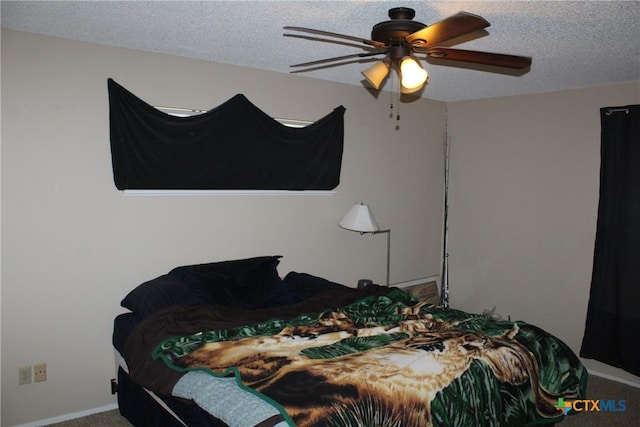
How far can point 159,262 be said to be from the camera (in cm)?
354

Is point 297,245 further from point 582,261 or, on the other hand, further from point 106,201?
point 582,261

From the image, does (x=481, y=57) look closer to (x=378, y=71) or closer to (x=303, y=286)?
(x=378, y=71)

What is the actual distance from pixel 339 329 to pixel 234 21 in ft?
6.03

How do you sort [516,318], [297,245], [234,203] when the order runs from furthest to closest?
[516,318] < [297,245] < [234,203]

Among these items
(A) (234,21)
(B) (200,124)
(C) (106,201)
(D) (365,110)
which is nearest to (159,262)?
(C) (106,201)

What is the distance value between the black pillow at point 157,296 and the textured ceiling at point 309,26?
→ 1586mm

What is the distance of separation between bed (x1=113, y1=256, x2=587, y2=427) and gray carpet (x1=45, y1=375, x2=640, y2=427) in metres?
0.18

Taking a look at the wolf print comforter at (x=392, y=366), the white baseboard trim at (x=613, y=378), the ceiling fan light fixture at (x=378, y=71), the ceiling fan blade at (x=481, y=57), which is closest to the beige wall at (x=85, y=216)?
the wolf print comforter at (x=392, y=366)

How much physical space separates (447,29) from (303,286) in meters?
2.34

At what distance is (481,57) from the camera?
8.11 ft

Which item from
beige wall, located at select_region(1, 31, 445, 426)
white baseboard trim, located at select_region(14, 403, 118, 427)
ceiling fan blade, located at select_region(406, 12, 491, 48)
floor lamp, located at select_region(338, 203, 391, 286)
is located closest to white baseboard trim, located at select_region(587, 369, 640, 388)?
floor lamp, located at select_region(338, 203, 391, 286)

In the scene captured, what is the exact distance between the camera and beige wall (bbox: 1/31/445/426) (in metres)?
2.98

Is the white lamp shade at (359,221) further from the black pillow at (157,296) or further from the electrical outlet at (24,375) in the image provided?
the electrical outlet at (24,375)

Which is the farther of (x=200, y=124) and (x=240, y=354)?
(x=200, y=124)
